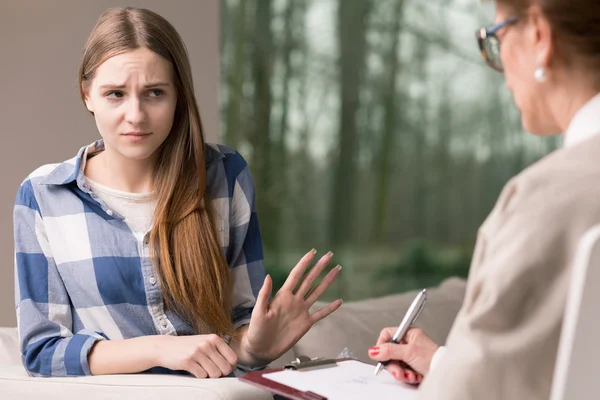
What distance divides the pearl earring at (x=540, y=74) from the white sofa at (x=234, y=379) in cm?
76

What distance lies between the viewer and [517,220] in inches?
35.3

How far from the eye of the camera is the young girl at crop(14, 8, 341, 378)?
1.70 m

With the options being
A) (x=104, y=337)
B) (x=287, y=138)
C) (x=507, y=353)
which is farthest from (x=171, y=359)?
(x=287, y=138)

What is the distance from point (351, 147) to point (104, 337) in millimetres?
3419

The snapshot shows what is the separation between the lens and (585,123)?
101 centimetres

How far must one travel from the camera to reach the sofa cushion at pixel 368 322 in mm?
2172

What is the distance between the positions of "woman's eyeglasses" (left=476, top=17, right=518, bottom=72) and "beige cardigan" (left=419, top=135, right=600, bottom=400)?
0.78ft

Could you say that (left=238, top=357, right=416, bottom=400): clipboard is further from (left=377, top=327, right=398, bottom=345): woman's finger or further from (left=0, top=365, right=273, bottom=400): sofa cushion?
(left=0, top=365, right=273, bottom=400): sofa cushion

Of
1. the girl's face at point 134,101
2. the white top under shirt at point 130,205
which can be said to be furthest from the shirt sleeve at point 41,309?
the girl's face at point 134,101

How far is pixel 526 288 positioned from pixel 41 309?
1135 millimetres

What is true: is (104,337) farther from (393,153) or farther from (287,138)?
(393,153)

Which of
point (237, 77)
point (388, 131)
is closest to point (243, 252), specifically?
point (237, 77)

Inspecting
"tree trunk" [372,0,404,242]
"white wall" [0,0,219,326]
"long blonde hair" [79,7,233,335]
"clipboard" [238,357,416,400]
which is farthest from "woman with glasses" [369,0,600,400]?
"tree trunk" [372,0,404,242]

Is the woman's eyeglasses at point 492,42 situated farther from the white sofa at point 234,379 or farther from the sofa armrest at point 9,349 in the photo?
the sofa armrest at point 9,349
